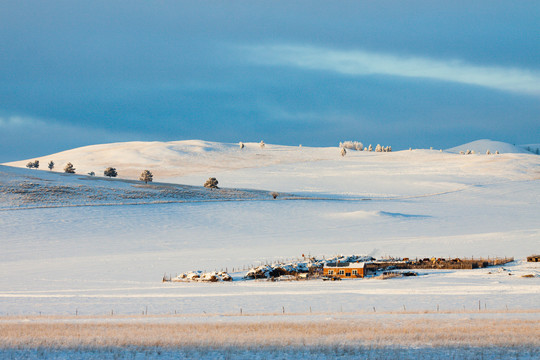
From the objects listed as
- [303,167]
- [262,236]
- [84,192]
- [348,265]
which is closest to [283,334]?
[348,265]

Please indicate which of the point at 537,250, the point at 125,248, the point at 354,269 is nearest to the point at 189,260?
the point at 125,248

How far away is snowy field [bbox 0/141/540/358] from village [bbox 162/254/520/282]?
1553mm

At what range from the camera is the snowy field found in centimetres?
3052

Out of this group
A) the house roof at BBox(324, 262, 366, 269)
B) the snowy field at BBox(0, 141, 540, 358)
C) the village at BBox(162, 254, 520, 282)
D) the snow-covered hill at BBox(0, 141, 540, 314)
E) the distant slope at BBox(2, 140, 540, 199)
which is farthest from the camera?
the distant slope at BBox(2, 140, 540, 199)

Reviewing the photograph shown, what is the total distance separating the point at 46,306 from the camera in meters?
29.8

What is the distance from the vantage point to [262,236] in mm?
59688

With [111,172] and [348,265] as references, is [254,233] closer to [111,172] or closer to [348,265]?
[348,265]

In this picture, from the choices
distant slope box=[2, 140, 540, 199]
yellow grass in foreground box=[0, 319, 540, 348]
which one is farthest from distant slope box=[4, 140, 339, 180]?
yellow grass in foreground box=[0, 319, 540, 348]

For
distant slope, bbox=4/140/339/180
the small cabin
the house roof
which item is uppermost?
distant slope, bbox=4/140/339/180

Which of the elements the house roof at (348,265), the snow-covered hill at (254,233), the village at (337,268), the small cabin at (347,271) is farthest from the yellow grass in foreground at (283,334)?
the house roof at (348,265)

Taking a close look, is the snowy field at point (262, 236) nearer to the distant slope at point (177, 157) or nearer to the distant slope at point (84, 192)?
the distant slope at point (84, 192)

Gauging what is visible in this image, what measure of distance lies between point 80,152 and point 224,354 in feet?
503

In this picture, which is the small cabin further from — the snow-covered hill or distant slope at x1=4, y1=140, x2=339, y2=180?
distant slope at x1=4, y1=140, x2=339, y2=180

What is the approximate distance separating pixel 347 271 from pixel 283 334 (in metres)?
22.7
